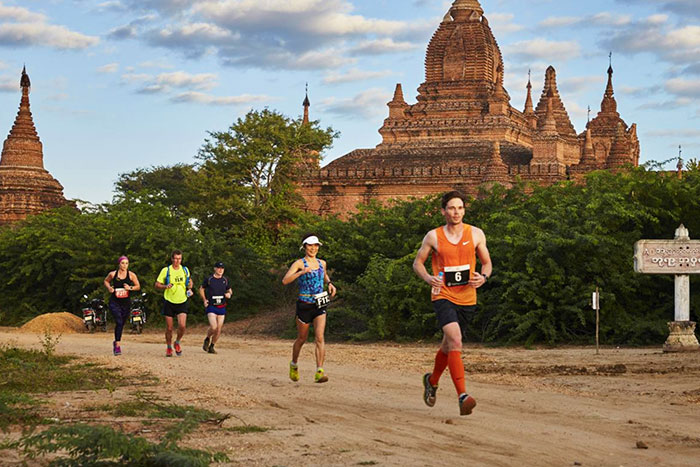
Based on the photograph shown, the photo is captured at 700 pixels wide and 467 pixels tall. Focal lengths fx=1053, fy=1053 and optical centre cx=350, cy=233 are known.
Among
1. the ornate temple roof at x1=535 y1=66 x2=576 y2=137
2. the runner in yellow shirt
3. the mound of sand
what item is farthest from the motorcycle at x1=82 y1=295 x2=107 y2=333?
the ornate temple roof at x1=535 y1=66 x2=576 y2=137

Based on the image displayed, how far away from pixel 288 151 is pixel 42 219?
1334cm

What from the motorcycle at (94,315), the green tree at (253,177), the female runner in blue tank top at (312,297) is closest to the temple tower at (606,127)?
the green tree at (253,177)

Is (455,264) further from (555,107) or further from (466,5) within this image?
(555,107)

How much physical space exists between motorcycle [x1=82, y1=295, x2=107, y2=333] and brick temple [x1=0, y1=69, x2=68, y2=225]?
22463 mm

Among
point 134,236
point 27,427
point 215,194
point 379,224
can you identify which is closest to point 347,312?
point 379,224

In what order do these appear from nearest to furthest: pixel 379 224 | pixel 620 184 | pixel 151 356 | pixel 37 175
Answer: pixel 151 356, pixel 620 184, pixel 379 224, pixel 37 175

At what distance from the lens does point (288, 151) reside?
142 ft

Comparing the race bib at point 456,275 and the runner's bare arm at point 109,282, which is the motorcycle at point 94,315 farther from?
the race bib at point 456,275

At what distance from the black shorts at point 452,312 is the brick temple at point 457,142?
30.1m

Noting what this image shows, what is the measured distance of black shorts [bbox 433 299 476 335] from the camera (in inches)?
357

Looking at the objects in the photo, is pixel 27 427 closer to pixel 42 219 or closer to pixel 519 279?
pixel 519 279

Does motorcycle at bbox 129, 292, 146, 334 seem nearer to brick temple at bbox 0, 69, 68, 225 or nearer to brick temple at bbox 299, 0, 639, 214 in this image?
brick temple at bbox 299, 0, 639, 214

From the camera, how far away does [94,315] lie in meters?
25.8

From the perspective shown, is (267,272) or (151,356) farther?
(267,272)
